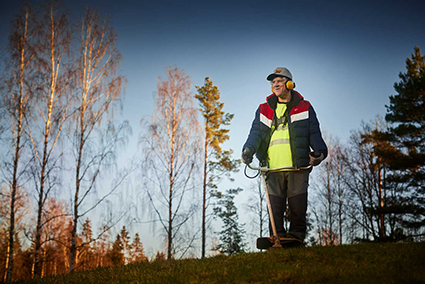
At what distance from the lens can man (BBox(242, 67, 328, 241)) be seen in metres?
5.97

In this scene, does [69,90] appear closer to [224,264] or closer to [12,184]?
[12,184]

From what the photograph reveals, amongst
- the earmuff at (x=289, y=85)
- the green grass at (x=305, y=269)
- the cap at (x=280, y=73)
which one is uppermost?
the cap at (x=280, y=73)

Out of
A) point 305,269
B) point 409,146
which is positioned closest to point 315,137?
point 305,269

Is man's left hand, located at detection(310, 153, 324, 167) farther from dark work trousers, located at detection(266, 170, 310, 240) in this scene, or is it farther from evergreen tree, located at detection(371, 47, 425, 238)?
evergreen tree, located at detection(371, 47, 425, 238)

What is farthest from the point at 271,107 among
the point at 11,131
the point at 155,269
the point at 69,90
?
the point at 11,131

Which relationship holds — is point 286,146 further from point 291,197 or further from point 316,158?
point 291,197

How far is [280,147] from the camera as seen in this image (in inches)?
245

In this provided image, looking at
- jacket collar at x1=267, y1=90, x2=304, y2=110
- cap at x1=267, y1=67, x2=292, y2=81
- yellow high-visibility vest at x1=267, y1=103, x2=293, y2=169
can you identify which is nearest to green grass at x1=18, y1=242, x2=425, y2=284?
yellow high-visibility vest at x1=267, y1=103, x2=293, y2=169

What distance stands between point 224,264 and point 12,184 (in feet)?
39.4

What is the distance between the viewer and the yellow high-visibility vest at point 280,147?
6117 mm

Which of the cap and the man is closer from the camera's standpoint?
the man

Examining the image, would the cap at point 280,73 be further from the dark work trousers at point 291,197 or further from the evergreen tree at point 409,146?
the evergreen tree at point 409,146

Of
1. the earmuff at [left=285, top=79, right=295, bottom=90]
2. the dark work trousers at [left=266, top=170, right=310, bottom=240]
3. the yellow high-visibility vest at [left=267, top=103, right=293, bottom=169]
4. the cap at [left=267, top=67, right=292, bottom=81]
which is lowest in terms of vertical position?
the dark work trousers at [left=266, top=170, right=310, bottom=240]

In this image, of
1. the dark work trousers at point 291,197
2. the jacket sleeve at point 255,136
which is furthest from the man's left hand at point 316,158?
the jacket sleeve at point 255,136
